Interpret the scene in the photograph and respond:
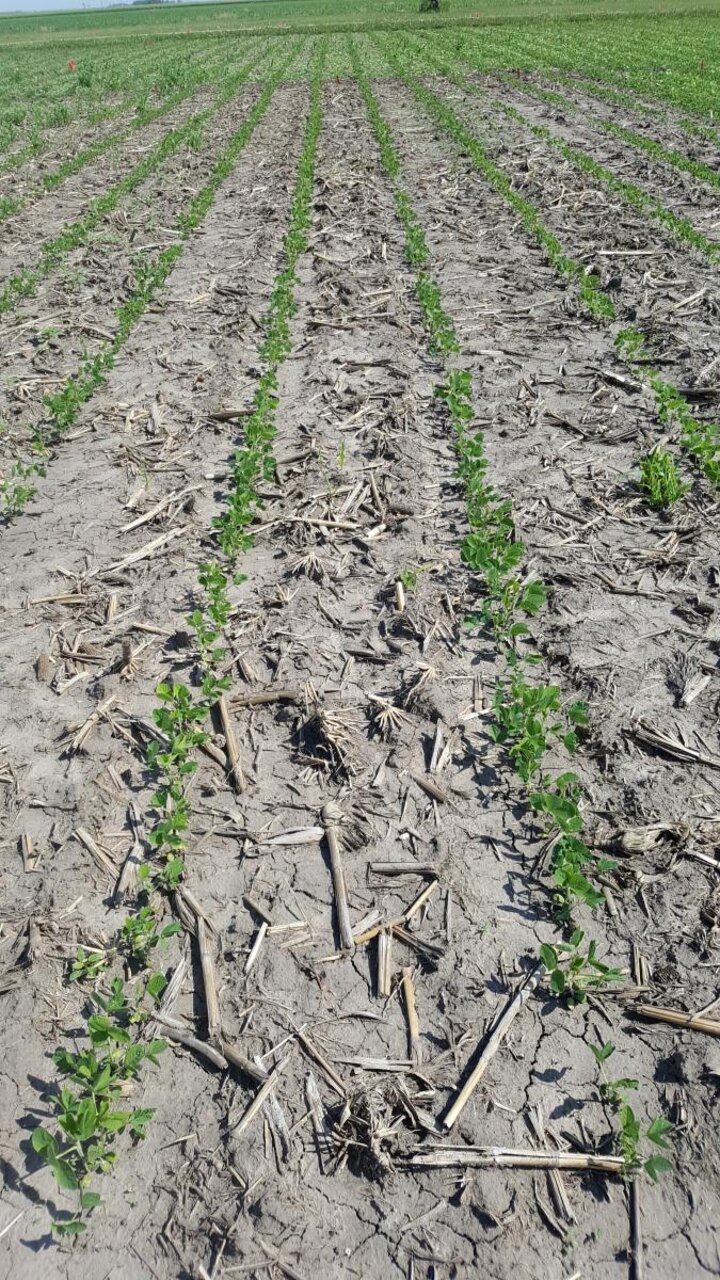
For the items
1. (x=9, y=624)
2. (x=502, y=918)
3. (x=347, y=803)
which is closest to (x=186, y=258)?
(x=9, y=624)

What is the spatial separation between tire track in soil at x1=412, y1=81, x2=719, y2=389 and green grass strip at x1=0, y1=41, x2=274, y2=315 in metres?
6.84

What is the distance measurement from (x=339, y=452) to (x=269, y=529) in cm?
126

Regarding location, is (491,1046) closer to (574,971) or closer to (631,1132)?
(574,971)

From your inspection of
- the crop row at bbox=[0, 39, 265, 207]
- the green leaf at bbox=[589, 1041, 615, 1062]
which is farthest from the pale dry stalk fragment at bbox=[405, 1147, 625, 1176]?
the crop row at bbox=[0, 39, 265, 207]

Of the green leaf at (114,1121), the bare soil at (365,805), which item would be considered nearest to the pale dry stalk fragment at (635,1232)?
the bare soil at (365,805)

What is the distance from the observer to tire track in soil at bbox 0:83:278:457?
29.3 feet

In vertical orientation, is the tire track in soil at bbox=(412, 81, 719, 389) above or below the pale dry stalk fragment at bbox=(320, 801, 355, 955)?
above

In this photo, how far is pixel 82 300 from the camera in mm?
11234

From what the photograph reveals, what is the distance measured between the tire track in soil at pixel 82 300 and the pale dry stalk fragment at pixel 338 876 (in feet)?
16.8

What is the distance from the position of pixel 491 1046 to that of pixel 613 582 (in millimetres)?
3367

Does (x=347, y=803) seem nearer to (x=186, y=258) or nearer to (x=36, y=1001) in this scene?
(x=36, y=1001)

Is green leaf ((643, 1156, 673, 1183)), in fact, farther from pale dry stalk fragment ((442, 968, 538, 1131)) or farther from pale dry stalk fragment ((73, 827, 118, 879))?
pale dry stalk fragment ((73, 827, 118, 879))

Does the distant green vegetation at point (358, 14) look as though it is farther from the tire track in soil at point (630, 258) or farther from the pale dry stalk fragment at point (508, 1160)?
the pale dry stalk fragment at point (508, 1160)

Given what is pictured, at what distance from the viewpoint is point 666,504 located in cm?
662
